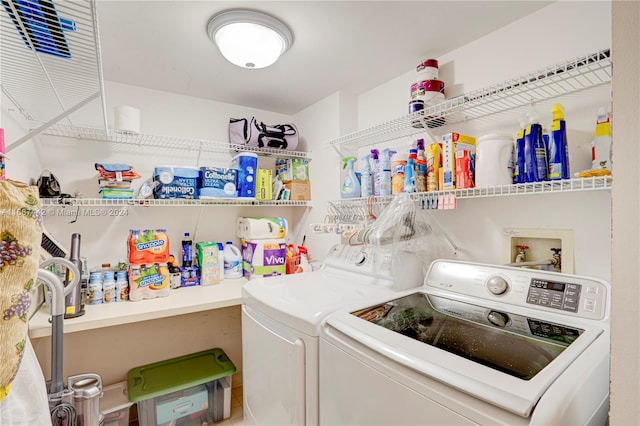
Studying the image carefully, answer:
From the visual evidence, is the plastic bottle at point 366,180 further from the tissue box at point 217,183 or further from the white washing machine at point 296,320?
the tissue box at point 217,183

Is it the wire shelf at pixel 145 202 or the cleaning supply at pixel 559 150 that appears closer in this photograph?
the cleaning supply at pixel 559 150

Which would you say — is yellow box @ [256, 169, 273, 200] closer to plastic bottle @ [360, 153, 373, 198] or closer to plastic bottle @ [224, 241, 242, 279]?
plastic bottle @ [224, 241, 242, 279]

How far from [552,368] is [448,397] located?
25 cm

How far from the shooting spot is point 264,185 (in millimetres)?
2324

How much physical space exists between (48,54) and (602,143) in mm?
2024

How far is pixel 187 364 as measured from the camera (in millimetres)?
2080

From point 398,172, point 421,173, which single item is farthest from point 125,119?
point 421,173

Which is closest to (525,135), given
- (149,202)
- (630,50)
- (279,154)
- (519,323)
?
(519,323)

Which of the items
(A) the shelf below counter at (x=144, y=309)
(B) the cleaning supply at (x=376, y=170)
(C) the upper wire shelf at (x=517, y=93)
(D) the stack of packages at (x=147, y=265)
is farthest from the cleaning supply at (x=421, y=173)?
(D) the stack of packages at (x=147, y=265)

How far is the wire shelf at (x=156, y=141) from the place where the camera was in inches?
72.6

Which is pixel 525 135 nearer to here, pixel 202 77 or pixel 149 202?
pixel 202 77

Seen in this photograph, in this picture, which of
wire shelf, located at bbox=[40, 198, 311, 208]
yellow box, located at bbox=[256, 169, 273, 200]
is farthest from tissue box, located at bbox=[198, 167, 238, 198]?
yellow box, located at bbox=[256, 169, 273, 200]

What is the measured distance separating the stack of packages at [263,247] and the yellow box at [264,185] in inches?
7.3

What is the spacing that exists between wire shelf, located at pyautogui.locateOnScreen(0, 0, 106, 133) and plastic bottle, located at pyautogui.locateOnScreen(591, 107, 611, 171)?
5.38 feet
